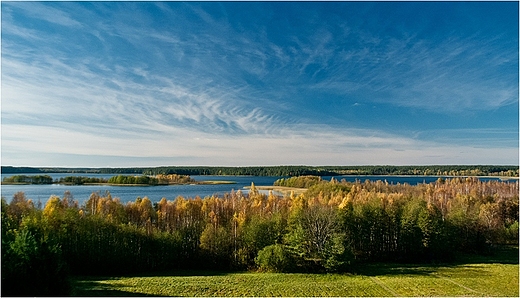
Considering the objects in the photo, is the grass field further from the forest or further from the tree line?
the tree line

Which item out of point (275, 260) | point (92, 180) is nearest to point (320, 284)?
point (275, 260)

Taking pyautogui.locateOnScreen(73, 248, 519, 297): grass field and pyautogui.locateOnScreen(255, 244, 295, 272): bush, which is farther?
pyautogui.locateOnScreen(255, 244, 295, 272): bush

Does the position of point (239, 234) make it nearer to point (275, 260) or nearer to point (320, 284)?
point (275, 260)

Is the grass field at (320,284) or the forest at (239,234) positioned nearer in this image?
the grass field at (320,284)

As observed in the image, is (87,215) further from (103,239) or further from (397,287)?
(397,287)

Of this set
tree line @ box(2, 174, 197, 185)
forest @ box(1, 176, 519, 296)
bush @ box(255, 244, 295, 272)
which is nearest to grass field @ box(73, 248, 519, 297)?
bush @ box(255, 244, 295, 272)

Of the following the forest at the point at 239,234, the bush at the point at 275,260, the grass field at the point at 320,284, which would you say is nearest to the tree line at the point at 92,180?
the forest at the point at 239,234

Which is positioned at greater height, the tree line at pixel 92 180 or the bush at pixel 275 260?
the tree line at pixel 92 180

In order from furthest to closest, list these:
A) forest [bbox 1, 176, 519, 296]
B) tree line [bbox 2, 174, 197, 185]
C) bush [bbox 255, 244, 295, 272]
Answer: tree line [bbox 2, 174, 197, 185], bush [bbox 255, 244, 295, 272], forest [bbox 1, 176, 519, 296]

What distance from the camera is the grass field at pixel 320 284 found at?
24.5 m

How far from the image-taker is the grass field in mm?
24469

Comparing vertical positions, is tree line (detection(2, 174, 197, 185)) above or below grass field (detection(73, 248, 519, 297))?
above

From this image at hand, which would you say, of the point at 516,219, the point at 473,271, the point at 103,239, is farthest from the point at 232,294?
the point at 516,219

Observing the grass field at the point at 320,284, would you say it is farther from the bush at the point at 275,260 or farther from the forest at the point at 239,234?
the forest at the point at 239,234
